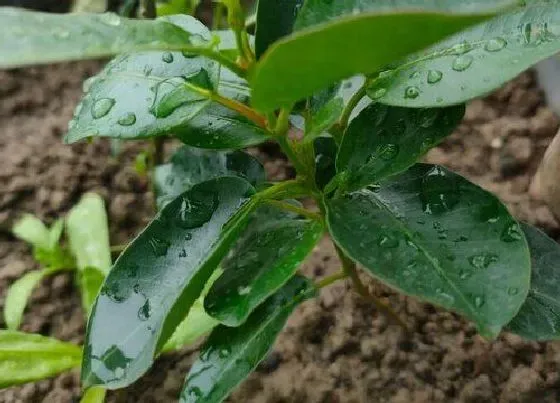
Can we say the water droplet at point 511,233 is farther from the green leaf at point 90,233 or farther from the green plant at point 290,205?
the green leaf at point 90,233

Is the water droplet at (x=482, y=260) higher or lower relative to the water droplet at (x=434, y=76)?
lower

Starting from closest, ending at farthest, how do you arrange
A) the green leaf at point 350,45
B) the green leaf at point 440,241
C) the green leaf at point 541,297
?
1. the green leaf at point 350,45
2. the green leaf at point 440,241
3. the green leaf at point 541,297

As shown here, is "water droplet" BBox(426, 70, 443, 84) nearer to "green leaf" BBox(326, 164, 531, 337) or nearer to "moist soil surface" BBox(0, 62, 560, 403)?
"green leaf" BBox(326, 164, 531, 337)

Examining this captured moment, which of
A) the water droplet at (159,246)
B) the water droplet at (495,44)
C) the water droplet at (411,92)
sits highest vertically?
the water droplet at (495,44)

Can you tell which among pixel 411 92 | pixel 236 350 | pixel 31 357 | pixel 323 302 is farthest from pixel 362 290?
pixel 31 357

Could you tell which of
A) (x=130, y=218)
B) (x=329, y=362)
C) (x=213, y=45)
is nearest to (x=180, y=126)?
(x=213, y=45)

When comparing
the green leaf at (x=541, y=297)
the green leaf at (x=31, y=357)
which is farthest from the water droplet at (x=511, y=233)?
the green leaf at (x=31, y=357)

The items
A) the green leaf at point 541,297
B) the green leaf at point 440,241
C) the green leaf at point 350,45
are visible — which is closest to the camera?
the green leaf at point 350,45

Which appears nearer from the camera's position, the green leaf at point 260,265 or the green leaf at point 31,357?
the green leaf at point 260,265

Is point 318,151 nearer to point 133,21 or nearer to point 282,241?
point 282,241
